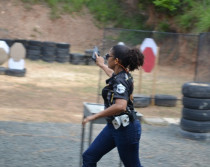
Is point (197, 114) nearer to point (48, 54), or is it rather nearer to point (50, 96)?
point (50, 96)

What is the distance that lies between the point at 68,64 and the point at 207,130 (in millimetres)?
12621

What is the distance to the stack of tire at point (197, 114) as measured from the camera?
277 inches

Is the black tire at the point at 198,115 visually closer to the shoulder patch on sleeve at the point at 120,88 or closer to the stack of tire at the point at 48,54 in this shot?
the shoulder patch on sleeve at the point at 120,88

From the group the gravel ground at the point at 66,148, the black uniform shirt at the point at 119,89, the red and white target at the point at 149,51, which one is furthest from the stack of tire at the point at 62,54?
the black uniform shirt at the point at 119,89

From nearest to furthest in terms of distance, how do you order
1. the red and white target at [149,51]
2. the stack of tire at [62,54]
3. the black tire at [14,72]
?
1. the red and white target at [149,51]
2. the black tire at [14,72]
3. the stack of tire at [62,54]

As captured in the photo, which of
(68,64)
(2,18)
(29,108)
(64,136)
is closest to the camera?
(64,136)

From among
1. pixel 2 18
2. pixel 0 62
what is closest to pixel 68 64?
pixel 0 62

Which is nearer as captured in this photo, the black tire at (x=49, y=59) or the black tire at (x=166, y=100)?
the black tire at (x=166, y=100)

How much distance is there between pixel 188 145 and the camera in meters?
6.61

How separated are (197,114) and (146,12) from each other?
19.2 m

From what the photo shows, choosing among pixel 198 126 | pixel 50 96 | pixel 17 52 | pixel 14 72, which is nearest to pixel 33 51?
pixel 17 52

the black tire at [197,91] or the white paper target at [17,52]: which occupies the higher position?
the white paper target at [17,52]

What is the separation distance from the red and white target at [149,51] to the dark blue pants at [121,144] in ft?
24.5

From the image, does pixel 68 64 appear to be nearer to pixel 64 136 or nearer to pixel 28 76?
pixel 28 76
